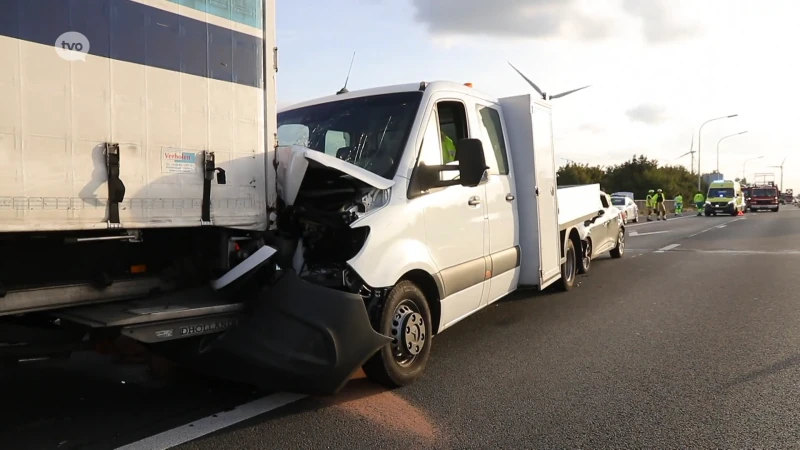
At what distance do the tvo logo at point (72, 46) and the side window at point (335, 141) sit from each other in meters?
2.33

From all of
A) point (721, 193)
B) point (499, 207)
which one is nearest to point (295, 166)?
point (499, 207)

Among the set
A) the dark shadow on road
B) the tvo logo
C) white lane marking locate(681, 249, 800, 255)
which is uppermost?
the tvo logo

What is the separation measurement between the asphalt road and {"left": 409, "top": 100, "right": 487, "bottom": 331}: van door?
0.55 m

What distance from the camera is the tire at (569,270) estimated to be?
8492mm

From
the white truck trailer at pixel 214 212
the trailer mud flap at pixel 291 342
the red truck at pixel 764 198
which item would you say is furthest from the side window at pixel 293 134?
the red truck at pixel 764 198

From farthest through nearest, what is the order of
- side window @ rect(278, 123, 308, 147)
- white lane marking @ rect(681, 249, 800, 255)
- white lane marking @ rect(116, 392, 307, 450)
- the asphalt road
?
white lane marking @ rect(681, 249, 800, 255) → side window @ rect(278, 123, 308, 147) → the asphalt road → white lane marking @ rect(116, 392, 307, 450)

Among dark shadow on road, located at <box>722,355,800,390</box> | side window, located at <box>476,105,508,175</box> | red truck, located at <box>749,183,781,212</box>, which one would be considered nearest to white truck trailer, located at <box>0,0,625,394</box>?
side window, located at <box>476,105,508,175</box>

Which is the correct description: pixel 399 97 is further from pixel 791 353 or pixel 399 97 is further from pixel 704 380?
A: pixel 791 353

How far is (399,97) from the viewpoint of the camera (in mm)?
5309

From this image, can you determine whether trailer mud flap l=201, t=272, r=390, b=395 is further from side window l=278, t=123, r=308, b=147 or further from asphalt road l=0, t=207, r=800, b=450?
side window l=278, t=123, r=308, b=147

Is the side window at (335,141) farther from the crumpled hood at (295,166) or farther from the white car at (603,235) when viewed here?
the white car at (603,235)

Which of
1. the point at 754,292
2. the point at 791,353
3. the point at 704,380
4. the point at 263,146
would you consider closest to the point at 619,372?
the point at 704,380

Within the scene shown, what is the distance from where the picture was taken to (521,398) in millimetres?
4387

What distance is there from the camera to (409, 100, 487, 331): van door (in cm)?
494
